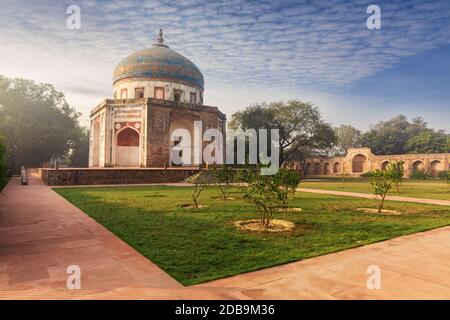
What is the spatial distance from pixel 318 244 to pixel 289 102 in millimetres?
Result: 29621

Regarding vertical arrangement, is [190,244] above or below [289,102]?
below

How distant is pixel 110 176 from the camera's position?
57.9 ft

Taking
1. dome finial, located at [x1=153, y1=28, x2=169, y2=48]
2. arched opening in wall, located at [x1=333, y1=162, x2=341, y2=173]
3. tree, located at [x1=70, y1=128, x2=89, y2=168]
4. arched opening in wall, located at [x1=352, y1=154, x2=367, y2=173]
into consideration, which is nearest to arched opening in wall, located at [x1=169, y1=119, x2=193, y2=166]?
dome finial, located at [x1=153, y1=28, x2=169, y2=48]

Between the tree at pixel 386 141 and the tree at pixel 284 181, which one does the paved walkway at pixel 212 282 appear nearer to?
the tree at pixel 284 181

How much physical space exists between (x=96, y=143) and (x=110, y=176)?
11331 millimetres

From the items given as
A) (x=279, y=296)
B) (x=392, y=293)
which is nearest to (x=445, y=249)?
(x=392, y=293)

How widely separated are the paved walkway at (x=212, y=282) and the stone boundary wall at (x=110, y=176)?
11.9 metres

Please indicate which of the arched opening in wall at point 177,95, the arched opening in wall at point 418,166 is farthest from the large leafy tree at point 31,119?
the arched opening in wall at point 418,166

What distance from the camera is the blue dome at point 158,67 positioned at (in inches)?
1073

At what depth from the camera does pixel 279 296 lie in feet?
9.21

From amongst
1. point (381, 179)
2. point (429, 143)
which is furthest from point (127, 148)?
point (429, 143)

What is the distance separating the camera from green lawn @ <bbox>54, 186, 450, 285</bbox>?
380cm
